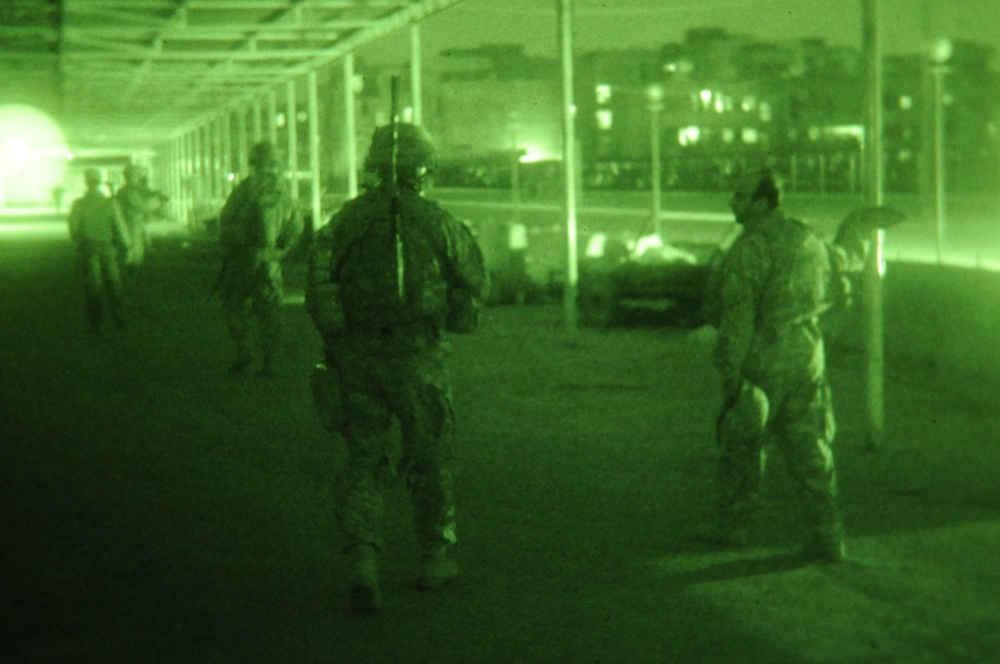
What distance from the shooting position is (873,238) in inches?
360

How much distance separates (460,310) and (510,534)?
148cm

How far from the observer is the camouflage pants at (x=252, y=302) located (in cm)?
1336

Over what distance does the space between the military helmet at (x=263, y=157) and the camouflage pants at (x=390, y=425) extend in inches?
283

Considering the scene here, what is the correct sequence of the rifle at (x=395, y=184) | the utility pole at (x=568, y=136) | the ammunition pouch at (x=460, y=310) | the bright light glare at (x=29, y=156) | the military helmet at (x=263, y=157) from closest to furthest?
1. the rifle at (x=395, y=184)
2. the ammunition pouch at (x=460, y=310)
3. the military helmet at (x=263, y=157)
4. the utility pole at (x=568, y=136)
5. the bright light glare at (x=29, y=156)

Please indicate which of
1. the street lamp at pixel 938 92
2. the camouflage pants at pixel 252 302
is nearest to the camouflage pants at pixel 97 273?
the camouflage pants at pixel 252 302

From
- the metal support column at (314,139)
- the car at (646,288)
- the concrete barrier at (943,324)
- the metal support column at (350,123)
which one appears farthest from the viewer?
the metal support column at (314,139)

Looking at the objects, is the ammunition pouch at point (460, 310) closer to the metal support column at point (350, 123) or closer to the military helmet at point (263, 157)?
the military helmet at point (263, 157)

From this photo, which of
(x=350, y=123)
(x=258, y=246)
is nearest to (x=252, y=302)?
(x=258, y=246)

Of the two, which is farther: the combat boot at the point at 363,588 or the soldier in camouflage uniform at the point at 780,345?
the soldier in camouflage uniform at the point at 780,345

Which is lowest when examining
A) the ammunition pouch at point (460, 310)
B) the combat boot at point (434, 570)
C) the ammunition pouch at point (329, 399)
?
the combat boot at point (434, 570)

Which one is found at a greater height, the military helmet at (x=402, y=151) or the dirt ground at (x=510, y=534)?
the military helmet at (x=402, y=151)

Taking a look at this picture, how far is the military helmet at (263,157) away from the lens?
13.0 meters

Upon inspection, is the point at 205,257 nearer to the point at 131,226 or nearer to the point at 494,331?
the point at 131,226

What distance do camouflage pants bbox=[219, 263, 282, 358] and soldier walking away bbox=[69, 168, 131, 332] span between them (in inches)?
199
